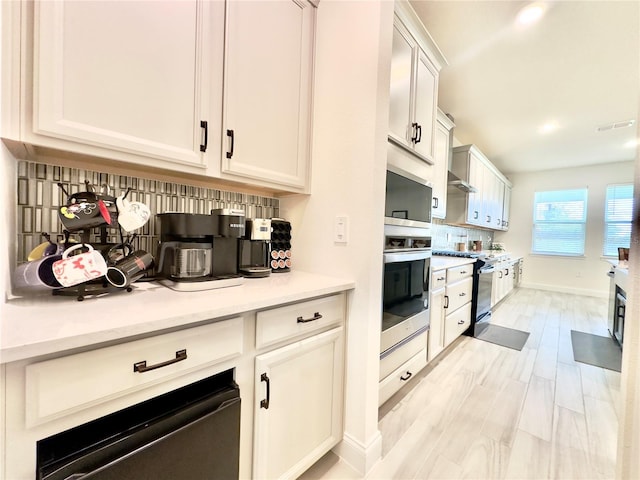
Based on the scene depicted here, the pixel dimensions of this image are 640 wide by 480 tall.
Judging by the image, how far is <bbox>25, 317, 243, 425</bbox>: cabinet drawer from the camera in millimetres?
555

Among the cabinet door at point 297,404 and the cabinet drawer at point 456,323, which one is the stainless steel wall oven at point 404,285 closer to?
the cabinet door at point 297,404

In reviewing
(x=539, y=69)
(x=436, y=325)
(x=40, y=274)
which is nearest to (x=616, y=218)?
(x=539, y=69)

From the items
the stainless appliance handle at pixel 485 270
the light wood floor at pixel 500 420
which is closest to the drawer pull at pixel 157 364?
the light wood floor at pixel 500 420

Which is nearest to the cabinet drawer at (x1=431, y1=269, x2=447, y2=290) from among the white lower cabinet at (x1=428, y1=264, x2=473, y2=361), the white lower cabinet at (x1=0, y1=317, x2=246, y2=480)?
the white lower cabinet at (x1=428, y1=264, x2=473, y2=361)

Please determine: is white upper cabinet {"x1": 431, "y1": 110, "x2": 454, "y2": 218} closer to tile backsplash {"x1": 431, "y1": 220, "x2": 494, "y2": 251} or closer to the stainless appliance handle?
tile backsplash {"x1": 431, "y1": 220, "x2": 494, "y2": 251}

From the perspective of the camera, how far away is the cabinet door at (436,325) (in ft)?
7.15

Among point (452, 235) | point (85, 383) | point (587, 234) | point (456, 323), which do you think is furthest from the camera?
point (587, 234)

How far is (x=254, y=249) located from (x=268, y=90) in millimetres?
779

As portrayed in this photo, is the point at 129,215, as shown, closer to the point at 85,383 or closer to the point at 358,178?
the point at 85,383

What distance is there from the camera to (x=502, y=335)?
304 centimetres

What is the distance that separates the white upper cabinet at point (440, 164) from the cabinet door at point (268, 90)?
1.79m

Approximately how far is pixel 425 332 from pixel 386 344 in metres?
0.66

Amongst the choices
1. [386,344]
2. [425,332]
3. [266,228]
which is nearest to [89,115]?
[266,228]

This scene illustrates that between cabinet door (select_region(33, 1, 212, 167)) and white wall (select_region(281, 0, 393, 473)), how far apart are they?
606 millimetres
